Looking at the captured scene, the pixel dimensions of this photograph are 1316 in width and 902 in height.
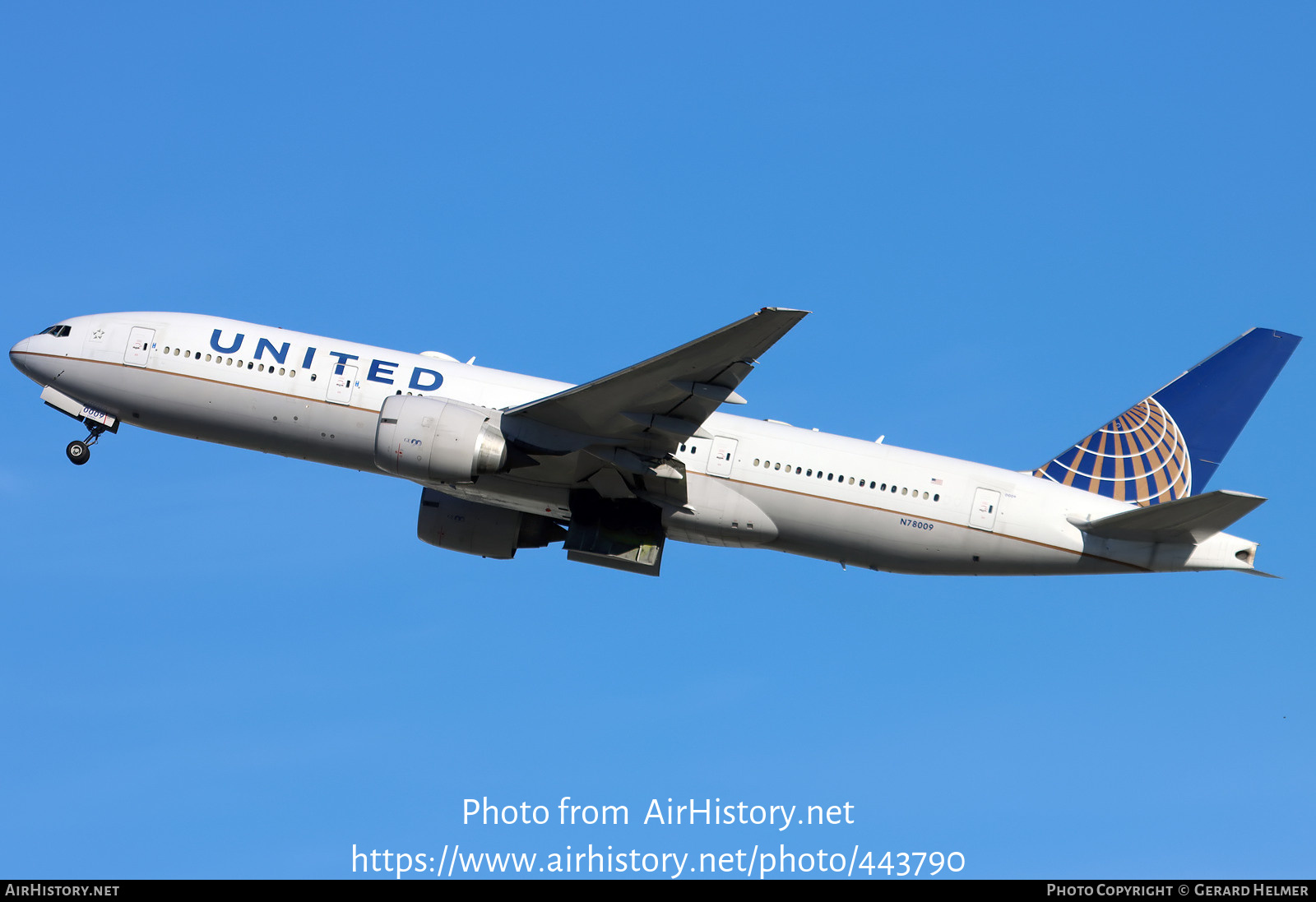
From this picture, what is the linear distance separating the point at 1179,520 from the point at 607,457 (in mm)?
11829

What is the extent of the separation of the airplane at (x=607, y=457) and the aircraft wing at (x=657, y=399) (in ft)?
0.17

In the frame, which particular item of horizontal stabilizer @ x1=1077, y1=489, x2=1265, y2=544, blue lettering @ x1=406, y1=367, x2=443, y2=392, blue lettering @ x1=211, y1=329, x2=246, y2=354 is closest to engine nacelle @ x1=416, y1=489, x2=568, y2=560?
blue lettering @ x1=406, y1=367, x2=443, y2=392

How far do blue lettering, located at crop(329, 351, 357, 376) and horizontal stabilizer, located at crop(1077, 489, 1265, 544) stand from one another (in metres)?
16.3

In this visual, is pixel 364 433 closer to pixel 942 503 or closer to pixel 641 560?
pixel 641 560

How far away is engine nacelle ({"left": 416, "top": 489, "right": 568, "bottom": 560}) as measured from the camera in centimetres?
3206

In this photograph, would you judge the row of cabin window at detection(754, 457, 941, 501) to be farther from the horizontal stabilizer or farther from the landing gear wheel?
the landing gear wheel

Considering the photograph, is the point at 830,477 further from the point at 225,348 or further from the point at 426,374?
the point at 225,348

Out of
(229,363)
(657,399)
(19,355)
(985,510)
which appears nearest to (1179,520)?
(985,510)

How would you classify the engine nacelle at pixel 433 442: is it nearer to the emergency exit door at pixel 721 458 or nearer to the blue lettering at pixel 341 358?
the blue lettering at pixel 341 358

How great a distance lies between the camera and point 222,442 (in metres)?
30.4

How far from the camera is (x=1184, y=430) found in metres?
32.6

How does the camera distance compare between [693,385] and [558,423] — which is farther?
[558,423]
